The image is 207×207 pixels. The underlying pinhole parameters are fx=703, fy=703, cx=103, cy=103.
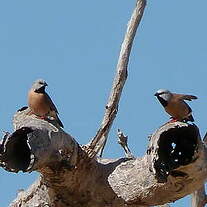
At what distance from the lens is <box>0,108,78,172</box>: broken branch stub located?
174 inches

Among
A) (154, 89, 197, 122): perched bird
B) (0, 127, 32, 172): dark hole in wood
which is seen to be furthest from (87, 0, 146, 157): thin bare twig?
(0, 127, 32, 172): dark hole in wood

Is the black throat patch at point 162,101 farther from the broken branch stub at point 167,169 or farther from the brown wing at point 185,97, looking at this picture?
the broken branch stub at point 167,169

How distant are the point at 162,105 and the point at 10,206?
169cm

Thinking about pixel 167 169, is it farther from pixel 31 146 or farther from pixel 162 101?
pixel 162 101

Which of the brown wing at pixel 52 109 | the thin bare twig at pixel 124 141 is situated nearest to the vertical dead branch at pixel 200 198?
the thin bare twig at pixel 124 141

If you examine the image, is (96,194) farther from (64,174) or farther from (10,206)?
(10,206)

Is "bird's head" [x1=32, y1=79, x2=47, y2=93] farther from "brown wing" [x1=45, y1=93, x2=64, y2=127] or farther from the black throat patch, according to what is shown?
the black throat patch

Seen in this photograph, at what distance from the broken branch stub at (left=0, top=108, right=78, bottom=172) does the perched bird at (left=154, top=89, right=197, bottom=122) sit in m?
1.54

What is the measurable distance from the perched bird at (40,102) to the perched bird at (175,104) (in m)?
0.96

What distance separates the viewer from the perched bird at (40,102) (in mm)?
6129

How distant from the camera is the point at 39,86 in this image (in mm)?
6871

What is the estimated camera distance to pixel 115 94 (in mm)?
5652

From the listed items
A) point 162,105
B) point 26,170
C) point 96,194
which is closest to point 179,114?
point 162,105

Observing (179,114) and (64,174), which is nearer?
(64,174)
